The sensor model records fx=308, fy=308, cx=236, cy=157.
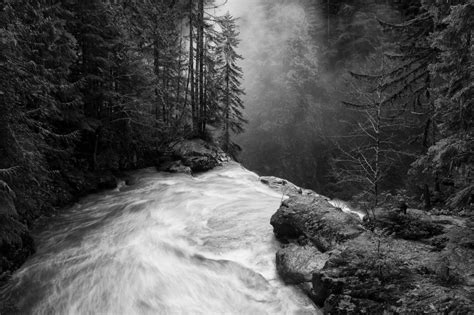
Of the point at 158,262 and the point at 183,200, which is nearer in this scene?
the point at 158,262

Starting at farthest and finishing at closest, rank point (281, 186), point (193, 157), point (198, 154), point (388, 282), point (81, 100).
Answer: point (198, 154), point (193, 157), point (281, 186), point (81, 100), point (388, 282)

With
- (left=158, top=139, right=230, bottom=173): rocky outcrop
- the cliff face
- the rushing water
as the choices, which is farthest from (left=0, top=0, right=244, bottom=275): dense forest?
the cliff face

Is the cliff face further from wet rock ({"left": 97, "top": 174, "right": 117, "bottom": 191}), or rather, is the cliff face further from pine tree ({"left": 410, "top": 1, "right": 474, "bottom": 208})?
wet rock ({"left": 97, "top": 174, "right": 117, "bottom": 191})

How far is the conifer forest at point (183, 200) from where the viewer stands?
5.20 meters

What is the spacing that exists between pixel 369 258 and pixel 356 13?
32543mm

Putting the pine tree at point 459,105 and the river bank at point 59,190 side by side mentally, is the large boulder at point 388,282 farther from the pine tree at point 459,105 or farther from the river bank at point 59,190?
the river bank at point 59,190

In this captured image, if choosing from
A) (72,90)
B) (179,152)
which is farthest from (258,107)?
(72,90)

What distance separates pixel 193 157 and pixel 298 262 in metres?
11.8

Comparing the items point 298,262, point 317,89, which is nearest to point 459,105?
point 298,262

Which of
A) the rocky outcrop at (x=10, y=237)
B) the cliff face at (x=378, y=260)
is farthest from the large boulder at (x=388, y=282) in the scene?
the rocky outcrop at (x=10, y=237)

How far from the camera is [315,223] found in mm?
6766

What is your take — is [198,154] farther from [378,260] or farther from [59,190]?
[378,260]

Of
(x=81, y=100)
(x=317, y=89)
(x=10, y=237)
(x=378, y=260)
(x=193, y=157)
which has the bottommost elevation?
(x=378, y=260)

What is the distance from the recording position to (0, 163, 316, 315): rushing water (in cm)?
579
